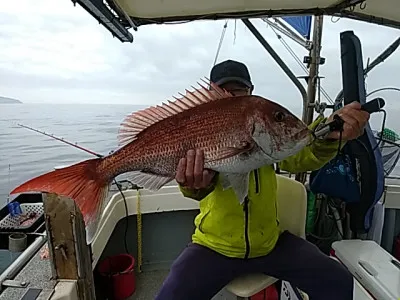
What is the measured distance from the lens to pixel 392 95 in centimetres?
210

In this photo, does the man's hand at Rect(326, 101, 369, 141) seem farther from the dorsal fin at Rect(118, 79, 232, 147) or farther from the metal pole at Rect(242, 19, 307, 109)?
the metal pole at Rect(242, 19, 307, 109)

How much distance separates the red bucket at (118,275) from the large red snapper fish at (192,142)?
1242mm

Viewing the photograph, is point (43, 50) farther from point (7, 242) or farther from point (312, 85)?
point (312, 85)

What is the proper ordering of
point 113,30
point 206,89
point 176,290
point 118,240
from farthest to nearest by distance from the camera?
point 118,240 → point 113,30 → point 176,290 → point 206,89

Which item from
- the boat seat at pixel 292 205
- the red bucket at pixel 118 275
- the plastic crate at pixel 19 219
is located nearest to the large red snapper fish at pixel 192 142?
the boat seat at pixel 292 205

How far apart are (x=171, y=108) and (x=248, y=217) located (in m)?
0.64

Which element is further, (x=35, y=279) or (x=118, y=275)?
(x=118, y=275)

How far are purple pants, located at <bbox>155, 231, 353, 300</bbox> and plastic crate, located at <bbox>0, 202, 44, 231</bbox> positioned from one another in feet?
2.40

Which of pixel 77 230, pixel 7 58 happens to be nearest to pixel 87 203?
pixel 77 230

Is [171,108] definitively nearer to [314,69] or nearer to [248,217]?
[248,217]

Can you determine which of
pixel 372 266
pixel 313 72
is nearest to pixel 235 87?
pixel 313 72

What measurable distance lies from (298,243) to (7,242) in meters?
1.25

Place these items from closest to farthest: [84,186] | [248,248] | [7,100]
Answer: [84,186] → [248,248] → [7,100]

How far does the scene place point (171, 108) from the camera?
1.04 meters
